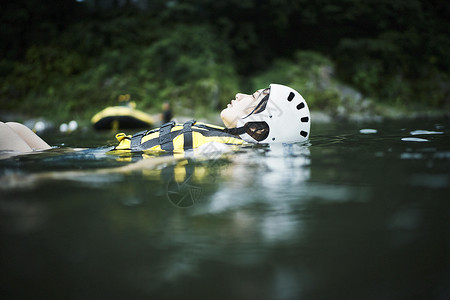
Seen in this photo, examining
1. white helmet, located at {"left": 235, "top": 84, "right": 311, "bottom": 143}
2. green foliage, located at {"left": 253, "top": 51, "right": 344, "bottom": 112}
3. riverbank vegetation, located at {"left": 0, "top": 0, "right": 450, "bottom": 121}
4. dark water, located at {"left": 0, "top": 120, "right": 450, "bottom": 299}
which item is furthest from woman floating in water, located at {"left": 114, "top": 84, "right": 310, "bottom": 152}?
green foliage, located at {"left": 253, "top": 51, "right": 344, "bottom": 112}

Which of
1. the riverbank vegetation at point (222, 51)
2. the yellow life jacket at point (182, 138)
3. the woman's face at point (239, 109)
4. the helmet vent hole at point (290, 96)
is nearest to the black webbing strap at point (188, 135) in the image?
the yellow life jacket at point (182, 138)

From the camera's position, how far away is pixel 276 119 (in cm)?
420

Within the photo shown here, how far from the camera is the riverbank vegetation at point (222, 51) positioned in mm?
15203

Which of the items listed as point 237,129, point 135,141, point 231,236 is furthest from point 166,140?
point 231,236

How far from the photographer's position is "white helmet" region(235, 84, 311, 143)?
13.6 feet

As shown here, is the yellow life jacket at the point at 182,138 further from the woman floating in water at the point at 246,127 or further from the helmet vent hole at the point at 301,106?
the helmet vent hole at the point at 301,106

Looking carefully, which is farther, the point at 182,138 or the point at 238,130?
the point at 238,130

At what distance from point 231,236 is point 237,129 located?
9.32 feet

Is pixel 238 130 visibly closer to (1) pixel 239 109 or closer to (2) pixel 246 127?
(2) pixel 246 127

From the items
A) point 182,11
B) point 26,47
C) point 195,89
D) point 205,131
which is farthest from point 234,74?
point 205,131

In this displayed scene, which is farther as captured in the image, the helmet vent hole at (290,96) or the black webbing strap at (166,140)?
the helmet vent hole at (290,96)

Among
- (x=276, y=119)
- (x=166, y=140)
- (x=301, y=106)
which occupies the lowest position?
(x=166, y=140)

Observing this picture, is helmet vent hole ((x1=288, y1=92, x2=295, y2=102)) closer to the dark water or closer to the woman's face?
the woman's face

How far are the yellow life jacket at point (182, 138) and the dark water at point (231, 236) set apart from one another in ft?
4.33
